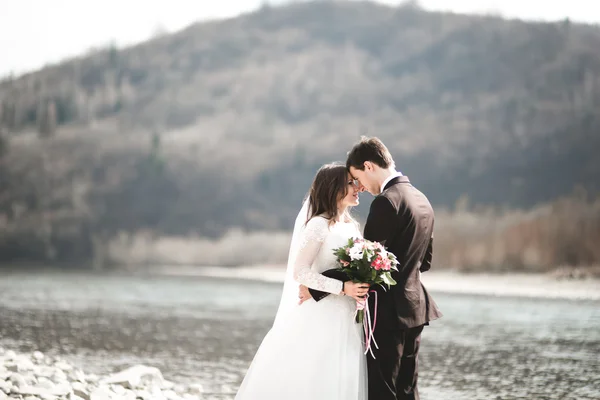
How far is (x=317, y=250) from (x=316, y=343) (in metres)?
0.67

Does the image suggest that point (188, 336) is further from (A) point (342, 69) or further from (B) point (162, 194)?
(A) point (342, 69)

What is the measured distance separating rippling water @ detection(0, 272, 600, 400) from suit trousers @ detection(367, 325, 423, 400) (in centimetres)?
534

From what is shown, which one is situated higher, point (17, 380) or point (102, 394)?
point (17, 380)

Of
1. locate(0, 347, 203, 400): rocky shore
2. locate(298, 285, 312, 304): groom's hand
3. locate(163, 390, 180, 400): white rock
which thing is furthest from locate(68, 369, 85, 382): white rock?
locate(298, 285, 312, 304): groom's hand

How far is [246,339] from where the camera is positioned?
59.8 ft

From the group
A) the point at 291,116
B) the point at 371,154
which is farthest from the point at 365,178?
the point at 291,116

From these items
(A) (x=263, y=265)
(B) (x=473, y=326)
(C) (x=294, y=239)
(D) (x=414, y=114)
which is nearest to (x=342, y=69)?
(D) (x=414, y=114)

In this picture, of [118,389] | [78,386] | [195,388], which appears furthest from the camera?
[195,388]

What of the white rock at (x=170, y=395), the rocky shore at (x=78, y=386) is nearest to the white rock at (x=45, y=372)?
the rocky shore at (x=78, y=386)

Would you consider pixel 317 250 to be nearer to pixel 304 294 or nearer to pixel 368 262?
pixel 304 294

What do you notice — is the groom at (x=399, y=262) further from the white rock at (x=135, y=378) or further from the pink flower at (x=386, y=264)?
the white rock at (x=135, y=378)

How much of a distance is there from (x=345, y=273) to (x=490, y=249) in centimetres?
4449

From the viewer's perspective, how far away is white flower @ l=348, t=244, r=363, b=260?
18.2ft

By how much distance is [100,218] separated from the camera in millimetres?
82500
